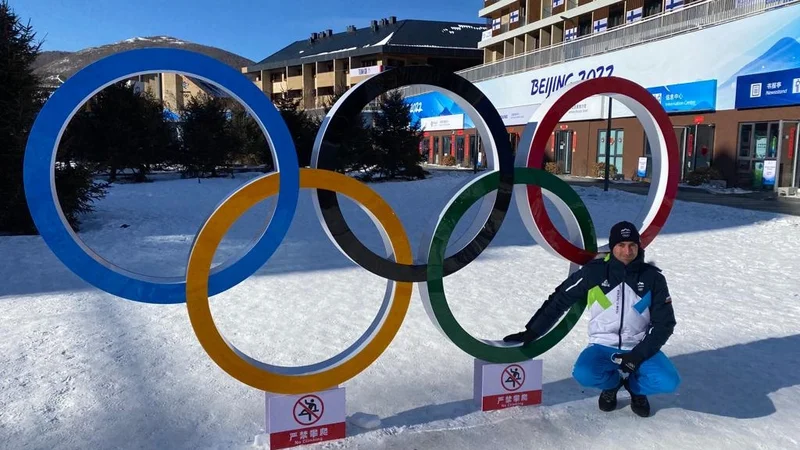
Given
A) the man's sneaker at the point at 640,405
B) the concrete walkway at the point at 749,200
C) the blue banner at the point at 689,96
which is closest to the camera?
the man's sneaker at the point at 640,405

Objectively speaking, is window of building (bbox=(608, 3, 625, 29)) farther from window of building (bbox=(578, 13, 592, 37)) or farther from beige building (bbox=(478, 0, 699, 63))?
window of building (bbox=(578, 13, 592, 37))

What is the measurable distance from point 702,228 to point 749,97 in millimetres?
9015

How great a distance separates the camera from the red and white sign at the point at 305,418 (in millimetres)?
3441

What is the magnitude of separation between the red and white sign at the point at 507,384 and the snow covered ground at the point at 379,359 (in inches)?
3.6

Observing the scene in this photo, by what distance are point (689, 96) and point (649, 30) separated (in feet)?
13.3

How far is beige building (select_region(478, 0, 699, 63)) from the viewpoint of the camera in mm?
30352

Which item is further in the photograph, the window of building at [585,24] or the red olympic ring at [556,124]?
the window of building at [585,24]

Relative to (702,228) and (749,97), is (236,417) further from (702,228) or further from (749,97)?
(749,97)

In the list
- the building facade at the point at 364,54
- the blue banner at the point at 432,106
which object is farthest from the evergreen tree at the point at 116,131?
the building facade at the point at 364,54

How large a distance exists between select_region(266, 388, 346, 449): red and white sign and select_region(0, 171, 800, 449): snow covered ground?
4.0 inches

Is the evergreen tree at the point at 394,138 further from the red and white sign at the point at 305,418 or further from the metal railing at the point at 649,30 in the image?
the red and white sign at the point at 305,418

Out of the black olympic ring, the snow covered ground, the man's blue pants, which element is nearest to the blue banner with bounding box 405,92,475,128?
the snow covered ground

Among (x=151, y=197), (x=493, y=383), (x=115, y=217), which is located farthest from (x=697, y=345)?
(x=151, y=197)

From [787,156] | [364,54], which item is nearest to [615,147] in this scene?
[787,156]
